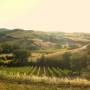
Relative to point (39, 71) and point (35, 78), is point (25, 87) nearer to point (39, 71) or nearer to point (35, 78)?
point (35, 78)

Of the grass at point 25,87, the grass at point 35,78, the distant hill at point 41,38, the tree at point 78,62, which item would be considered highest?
the distant hill at point 41,38

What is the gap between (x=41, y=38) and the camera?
1218 cm

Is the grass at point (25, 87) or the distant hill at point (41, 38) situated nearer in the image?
the grass at point (25, 87)

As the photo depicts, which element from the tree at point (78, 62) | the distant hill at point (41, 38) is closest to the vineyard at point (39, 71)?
the tree at point (78, 62)

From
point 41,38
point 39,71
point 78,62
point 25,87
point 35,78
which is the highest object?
point 41,38

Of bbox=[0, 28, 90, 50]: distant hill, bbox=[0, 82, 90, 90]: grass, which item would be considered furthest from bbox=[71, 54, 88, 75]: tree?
bbox=[0, 82, 90, 90]: grass

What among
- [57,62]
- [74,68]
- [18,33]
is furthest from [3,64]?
[74,68]

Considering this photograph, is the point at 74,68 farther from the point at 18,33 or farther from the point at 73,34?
the point at 18,33

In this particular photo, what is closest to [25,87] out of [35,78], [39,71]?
[35,78]

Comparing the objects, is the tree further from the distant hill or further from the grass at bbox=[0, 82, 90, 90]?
the grass at bbox=[0, 82, 90, 90]

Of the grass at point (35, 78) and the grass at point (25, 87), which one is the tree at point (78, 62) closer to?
the grass at point (35, 78)

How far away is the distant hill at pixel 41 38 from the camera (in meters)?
12.0

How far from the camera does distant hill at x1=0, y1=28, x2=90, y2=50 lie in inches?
472

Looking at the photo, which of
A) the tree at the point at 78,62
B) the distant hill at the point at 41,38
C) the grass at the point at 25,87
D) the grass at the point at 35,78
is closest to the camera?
the grass at the point at 25,87
